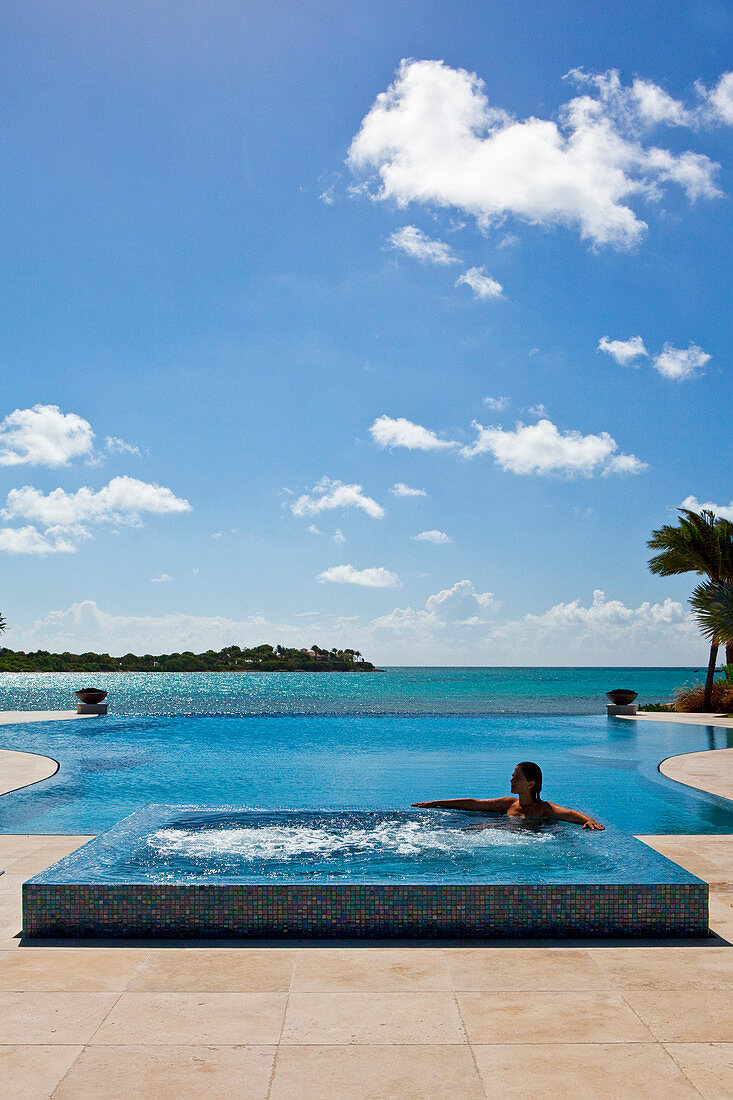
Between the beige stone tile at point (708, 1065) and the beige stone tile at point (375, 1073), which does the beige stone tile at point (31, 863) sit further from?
the beige stone tile at point (708, 1065)

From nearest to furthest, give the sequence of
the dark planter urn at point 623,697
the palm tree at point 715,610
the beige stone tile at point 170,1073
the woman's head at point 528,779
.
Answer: the beige stone tile at point 170,1073, the woman's head at point 528,779, the palm tree at point 715,610, the dark planter urn at point 623,697

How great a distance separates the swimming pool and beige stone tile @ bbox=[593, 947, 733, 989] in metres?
4.42

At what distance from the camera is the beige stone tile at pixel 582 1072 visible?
317 cm

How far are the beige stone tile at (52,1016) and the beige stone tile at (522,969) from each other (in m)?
1.89

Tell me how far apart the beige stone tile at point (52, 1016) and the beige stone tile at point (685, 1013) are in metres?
2.71

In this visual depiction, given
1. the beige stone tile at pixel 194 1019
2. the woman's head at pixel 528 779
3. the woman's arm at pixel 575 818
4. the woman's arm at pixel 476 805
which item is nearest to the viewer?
the beige stone tile at pixel 194 1019

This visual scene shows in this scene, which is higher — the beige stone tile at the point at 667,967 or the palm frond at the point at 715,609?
the palm frond at the point at 715,609

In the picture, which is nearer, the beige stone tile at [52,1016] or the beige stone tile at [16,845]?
the beige stone tile at [52,1016]

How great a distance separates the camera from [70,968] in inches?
179

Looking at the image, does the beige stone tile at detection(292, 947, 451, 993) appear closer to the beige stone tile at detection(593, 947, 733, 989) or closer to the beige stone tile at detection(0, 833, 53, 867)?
the beige stone tile at detection(593, 947, 733, 989)

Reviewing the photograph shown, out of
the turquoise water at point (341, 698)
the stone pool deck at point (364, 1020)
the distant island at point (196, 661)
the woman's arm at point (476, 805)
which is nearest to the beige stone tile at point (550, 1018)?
the stone pool deck at point (364, 1020)

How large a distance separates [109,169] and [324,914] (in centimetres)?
1505

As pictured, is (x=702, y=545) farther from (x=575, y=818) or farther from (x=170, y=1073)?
(x=170, y=1073)

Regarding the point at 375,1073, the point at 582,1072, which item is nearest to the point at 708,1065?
the point at 582,1072
